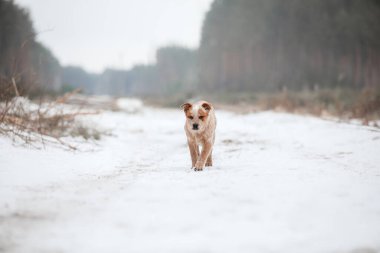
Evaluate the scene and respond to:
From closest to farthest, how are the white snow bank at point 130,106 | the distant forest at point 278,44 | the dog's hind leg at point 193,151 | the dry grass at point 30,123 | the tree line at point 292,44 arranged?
the dog's hind leg at point 193,151, the dry grass at point 30,123, the white snow bank at point 130,106, the distant forest at point 278,44, the tree line at point 292,44

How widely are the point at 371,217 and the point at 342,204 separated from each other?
0.30 meters

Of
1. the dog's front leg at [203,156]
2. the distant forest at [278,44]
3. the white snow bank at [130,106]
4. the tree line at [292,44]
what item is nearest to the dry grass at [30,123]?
the dog's front leg at [203,156]

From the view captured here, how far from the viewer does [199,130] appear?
4.85 metres

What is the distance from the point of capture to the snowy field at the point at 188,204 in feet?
7.39

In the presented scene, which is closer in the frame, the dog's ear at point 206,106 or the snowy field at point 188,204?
the snowy field at point 188,204

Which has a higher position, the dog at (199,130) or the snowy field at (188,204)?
the dog at (199,130)

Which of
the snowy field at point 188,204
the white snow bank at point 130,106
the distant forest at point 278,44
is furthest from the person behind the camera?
the distant forest at point 278,44

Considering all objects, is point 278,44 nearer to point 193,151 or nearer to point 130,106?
point 130,106

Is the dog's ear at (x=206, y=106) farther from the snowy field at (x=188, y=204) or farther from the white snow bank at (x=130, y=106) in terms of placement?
the white snow bank at (x=130, y=106)

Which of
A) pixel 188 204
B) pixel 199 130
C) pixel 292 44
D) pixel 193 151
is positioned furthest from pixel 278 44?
pixel 188 204

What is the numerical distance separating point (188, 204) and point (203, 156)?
6.48ft

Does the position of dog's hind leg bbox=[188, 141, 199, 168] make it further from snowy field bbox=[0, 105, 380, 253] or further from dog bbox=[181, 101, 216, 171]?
snowy field bbox=[0, 105, 380, 253]

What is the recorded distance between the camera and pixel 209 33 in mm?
44938

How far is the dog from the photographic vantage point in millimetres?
4805
